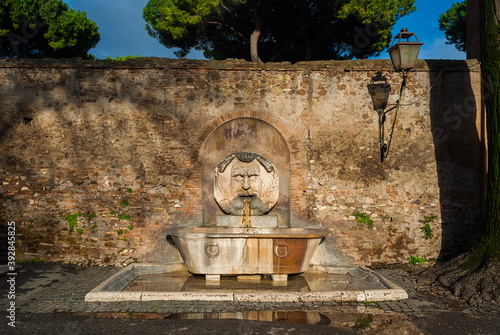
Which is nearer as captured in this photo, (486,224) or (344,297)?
(344,297)

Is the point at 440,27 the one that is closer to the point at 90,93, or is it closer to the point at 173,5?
the point at 173,5

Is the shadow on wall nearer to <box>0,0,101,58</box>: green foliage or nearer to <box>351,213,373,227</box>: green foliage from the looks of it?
<box>351,213,373,227</box>: green foliage

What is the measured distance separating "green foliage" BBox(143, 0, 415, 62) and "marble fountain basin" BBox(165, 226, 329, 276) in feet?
24.6

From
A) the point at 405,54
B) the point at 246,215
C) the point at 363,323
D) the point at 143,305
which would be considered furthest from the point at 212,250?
the point at 405,54

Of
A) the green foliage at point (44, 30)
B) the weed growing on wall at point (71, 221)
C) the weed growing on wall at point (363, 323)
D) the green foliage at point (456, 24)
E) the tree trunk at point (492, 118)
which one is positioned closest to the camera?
the weed growing on wall at point (363, 323)

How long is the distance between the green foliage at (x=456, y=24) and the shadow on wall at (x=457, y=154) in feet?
30.7

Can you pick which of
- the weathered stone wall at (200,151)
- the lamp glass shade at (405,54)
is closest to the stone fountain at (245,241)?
the weathered stone wall at (200,151)

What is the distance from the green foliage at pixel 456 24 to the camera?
1341 cm

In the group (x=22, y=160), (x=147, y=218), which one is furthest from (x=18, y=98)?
(x=147, y=218)

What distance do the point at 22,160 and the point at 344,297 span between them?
5.60 metres

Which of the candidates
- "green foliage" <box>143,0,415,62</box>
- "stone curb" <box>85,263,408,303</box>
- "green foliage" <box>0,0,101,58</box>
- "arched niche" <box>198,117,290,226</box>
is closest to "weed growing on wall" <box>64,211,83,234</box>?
"stone curb" <box>85,263,408,303</box>

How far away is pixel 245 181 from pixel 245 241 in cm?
117

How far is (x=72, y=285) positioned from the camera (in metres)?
4.78

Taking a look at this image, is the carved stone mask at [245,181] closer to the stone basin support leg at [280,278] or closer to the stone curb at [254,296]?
the stone basin support leg at [280,278]
